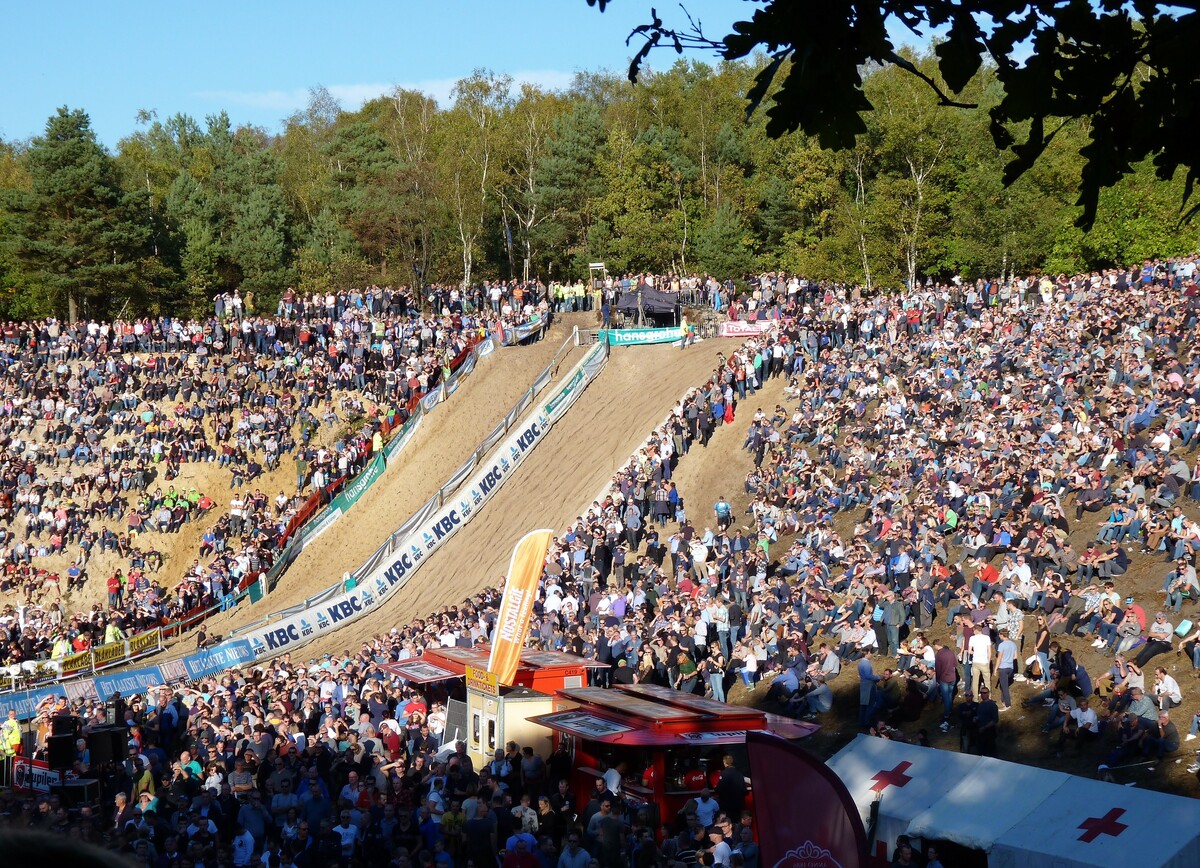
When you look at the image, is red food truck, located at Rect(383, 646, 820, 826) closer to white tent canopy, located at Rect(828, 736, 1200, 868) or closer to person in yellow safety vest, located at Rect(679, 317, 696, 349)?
white tent canopy, located at Rect(828, 736, 1200, 868)

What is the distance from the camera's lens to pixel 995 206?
195 feet

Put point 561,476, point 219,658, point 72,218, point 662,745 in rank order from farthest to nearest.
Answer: point 72,218, point 561,476, point 219,658, point 662,745

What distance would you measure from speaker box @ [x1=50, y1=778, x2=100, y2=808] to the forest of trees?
44354 mm

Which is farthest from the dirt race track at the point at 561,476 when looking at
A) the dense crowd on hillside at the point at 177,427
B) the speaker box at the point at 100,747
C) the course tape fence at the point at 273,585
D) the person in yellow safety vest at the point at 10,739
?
the speaker box at the point at 100,747

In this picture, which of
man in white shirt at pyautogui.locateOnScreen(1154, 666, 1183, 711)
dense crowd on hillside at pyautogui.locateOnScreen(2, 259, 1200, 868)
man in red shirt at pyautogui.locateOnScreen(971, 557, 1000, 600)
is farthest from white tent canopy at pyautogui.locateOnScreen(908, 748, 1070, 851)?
man in red shirt at pyautogui.locateOnScreen(971, 557, 1000, 600)

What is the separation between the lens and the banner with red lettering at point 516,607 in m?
17.8

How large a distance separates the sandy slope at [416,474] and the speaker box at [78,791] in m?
17.4

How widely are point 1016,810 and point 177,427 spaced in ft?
121

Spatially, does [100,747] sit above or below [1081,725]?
below

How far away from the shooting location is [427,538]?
35688 millimetres

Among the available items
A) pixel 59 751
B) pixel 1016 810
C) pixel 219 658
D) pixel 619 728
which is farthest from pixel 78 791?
pixel 219 658

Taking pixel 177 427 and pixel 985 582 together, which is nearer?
pixel 985 582

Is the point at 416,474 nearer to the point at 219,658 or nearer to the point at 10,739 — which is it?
the point at 219,658

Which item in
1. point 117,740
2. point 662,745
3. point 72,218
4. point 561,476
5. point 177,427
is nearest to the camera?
point 662,745
